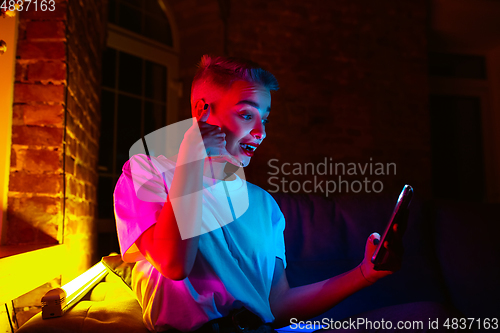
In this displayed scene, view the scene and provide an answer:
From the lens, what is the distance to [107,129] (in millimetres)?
3148

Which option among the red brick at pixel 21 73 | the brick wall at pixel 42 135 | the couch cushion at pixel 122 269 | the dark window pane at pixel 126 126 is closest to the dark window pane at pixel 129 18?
the dark window pane at pixel 126 126

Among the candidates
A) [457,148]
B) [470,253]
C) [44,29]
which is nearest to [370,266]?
[470,253]

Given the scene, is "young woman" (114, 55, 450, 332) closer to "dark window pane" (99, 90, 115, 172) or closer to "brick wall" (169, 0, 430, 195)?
"brick wall" (169, 0, 430, 195)

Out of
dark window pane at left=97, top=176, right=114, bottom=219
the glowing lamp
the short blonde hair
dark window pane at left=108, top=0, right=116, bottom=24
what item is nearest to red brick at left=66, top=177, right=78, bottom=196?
the glowing lamp

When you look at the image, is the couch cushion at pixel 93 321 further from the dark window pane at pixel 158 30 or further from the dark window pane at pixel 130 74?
the dark window pane at pixel 158 30

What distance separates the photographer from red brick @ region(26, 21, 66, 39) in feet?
4.82

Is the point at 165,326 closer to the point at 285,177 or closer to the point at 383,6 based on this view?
the point at 285,177

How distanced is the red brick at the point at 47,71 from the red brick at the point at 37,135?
0.64ft

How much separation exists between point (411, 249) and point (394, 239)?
0.92 meters

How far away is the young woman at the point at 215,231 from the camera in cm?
85

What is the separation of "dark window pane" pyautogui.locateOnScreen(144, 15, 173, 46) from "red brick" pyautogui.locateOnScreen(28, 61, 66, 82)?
2.17 meters

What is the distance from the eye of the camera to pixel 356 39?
347cm

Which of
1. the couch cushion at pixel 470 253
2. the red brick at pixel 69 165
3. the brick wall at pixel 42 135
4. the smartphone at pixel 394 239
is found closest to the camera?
the smartphone at pixel 394 239

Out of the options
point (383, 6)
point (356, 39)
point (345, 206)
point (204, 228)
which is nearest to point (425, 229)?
point (345, 206)
